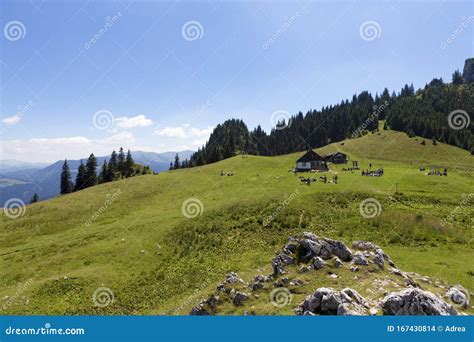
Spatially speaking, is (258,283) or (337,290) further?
(258,283)

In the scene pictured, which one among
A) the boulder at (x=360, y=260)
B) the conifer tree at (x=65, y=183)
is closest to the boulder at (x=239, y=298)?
the boulder at (x=360, y=260)

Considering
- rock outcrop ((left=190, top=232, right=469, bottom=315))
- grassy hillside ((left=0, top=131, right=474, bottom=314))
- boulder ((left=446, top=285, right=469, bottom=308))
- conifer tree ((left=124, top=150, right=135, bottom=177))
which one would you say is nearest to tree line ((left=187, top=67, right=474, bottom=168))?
conifer tree ((left=124, top=150, right=135, bottom=177))

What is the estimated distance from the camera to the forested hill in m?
131

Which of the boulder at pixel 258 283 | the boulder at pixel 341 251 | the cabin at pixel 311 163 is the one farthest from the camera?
the cabin at pixel 311 163

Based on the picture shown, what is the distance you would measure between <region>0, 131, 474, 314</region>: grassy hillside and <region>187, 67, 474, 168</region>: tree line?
7011cm

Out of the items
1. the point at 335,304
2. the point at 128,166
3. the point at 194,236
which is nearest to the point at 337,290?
the point at 335,304

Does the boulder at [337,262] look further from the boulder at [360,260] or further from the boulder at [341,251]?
the boulder at [360,260]

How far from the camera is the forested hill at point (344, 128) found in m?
131

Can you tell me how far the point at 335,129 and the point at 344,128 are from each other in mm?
4209

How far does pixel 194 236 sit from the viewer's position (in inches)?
1506

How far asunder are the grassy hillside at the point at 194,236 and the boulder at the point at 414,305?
1051 centimetres

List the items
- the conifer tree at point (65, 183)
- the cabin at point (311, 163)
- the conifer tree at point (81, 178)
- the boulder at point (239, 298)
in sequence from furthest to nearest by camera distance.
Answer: the conifer tree at point (65, 183)
the conifer tree at point (81, 178)
the cabin at point (311, 163)
the boulder at point (239, 298)

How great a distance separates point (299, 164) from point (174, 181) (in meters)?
33.6

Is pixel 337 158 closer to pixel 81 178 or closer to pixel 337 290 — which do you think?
pixel 81 178
